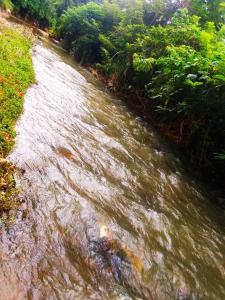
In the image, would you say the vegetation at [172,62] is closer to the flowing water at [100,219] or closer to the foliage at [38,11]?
the flowing water at [100,219]

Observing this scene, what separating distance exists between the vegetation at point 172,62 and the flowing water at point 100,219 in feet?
4.29

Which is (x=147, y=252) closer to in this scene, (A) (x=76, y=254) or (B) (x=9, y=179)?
(A) (x=76, y=254)

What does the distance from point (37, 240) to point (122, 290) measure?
1175 millimetres

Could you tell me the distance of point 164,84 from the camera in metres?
10.7

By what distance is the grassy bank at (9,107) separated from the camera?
4166 mm

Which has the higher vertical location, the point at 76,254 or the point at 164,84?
the point at 164,84

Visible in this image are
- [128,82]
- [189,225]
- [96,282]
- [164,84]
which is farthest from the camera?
[128,82]

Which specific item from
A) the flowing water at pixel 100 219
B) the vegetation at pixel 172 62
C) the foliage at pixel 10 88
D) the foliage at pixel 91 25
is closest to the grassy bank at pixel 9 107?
the foliage at pixel 10 88

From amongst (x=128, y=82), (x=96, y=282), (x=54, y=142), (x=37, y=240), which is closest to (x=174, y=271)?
(x=96, y=282)

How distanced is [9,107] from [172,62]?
5527 millimetres

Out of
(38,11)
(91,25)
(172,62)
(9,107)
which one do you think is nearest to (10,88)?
(9,107)

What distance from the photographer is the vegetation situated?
8703 mm

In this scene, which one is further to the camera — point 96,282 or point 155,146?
point 155,146

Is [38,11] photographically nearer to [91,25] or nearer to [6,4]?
[6,4]
